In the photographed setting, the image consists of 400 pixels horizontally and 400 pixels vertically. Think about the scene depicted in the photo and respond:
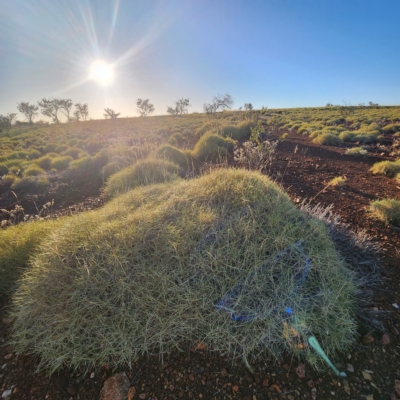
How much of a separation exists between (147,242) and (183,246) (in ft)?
1.31

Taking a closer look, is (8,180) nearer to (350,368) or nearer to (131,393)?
(131,393)

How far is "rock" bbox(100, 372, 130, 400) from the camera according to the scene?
1.52 m

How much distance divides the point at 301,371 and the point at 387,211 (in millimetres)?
3105

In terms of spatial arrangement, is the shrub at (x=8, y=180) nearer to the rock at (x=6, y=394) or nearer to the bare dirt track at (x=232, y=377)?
the bare dirt track at (x=232, y=377)

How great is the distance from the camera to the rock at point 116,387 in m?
1.52

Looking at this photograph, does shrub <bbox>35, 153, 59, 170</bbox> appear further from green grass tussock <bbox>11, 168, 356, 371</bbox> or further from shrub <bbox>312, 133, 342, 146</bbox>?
shrub <bbox>312, 133, 342, 146</bbox>

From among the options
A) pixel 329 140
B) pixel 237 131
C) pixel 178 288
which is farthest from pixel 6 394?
pixel 329 140

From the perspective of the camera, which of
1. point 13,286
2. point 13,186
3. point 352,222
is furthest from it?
point 13,186

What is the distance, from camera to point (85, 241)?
7.88 ft

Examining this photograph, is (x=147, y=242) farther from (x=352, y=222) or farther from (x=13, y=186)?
(x=13, y=186)

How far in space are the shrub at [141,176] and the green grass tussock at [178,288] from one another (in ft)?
8.81

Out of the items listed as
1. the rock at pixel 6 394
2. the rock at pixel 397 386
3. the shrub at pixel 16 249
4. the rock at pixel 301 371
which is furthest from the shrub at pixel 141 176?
the rock at pixel 397 386

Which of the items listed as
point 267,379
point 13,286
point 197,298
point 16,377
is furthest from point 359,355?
point 13,286

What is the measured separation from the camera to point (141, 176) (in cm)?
555
